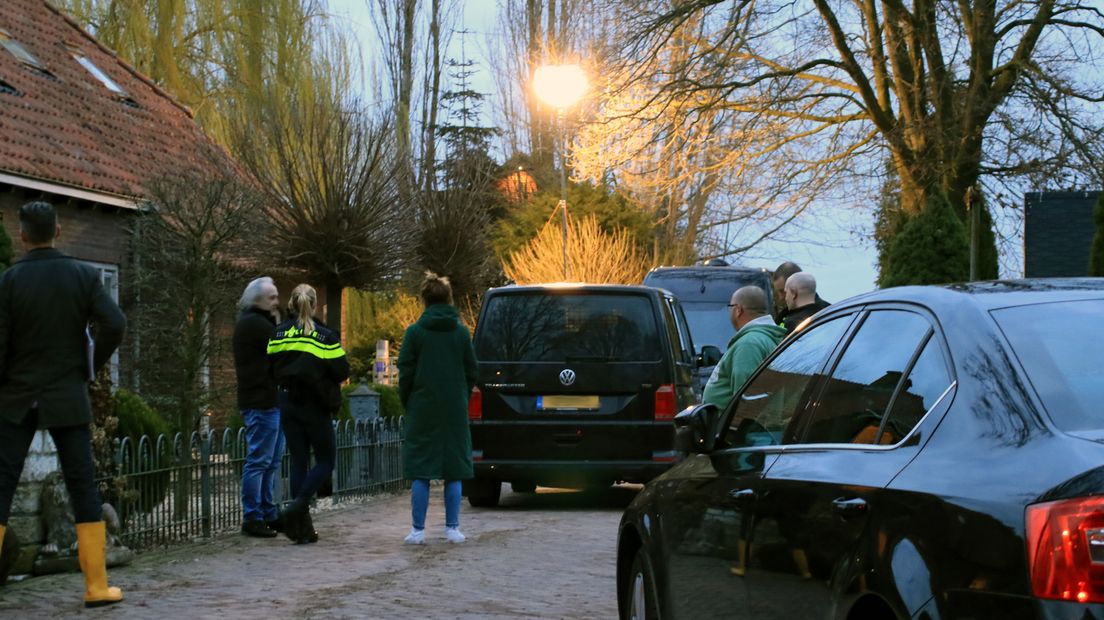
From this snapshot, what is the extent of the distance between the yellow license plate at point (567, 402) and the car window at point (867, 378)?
8784mm

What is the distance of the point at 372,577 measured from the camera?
930cm

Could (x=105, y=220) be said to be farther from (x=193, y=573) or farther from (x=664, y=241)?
(x=664, y=241)

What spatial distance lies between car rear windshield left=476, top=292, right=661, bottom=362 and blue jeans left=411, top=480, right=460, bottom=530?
235 cm

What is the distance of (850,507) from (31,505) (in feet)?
21.9

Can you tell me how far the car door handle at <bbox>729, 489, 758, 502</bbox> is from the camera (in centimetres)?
450

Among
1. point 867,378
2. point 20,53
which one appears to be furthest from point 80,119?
point 867,378

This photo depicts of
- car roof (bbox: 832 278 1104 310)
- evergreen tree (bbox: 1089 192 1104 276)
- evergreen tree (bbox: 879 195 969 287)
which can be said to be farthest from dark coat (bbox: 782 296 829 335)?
evergreen tree (bbox: 879 195 969 287)

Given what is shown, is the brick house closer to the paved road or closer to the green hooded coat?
the paved road

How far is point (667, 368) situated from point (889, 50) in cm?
1559

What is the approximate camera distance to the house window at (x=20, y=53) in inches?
903

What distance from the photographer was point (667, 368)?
13164mm

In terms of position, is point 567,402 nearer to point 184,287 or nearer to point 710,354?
point 710,354

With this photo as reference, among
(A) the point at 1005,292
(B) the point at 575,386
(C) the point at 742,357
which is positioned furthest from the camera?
(B) the point at 575,386

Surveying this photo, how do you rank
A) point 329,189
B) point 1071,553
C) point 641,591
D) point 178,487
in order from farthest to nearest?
1. point 329,189
2. point 178,487
3. point 641,591
4. point 1071,553
